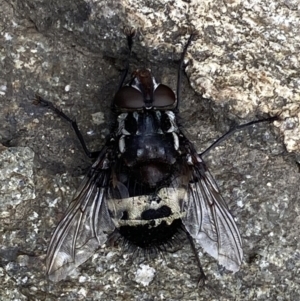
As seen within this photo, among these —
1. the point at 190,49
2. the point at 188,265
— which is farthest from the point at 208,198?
the point at 190,49

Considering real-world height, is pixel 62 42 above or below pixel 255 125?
above

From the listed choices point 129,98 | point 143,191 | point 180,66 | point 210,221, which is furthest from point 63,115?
point 210,221

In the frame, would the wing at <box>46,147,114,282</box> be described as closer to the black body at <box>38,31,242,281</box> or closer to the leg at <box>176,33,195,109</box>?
the black body at <box>38,31,242,281</box>

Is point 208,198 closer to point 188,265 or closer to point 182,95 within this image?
point 188,265

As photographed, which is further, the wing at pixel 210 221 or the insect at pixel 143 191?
the wing at pixel 210 221

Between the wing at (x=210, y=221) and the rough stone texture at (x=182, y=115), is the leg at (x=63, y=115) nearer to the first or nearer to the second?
the rough stone texture at (x=182, y=115)

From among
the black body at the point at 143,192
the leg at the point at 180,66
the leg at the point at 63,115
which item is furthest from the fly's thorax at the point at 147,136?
the leg at the point at 63,115

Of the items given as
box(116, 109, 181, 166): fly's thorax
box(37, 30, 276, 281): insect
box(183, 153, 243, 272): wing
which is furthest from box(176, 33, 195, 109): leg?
box(183, 153, 243, 272): wing
